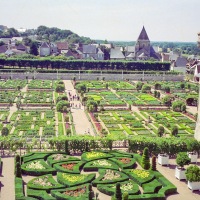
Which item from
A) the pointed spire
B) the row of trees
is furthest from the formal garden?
the pointed spire

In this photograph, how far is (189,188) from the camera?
78.0 feet

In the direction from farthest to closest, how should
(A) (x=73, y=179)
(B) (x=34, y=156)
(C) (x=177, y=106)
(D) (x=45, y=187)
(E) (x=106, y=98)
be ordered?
(E) (x=106, y=98), (C) (x=177, y=106), (B) (x=34, y=156), (A) (x=73, y=179), (D) (x=45, y=187)

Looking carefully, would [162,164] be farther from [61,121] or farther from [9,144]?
[61,121]

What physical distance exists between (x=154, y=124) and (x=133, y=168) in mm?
14271

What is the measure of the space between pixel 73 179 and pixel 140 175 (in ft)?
14.1

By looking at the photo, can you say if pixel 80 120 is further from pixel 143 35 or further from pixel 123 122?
pixel 143 35

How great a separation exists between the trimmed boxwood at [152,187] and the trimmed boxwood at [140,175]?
12.2 inches

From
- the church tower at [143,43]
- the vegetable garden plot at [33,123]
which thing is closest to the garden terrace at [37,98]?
the vegetable garden plot at [33,123]

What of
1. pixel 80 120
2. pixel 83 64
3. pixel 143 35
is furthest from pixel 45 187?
pixel 143 35

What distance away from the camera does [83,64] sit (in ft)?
286

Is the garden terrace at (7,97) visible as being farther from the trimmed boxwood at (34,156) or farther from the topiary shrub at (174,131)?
the topiary shrub at (174,131)

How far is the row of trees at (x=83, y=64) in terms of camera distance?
277 feet

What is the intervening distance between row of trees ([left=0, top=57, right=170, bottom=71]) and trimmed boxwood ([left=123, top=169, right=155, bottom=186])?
63.1m

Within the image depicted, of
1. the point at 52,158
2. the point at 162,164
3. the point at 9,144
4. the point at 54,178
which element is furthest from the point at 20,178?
the point at 162,164
